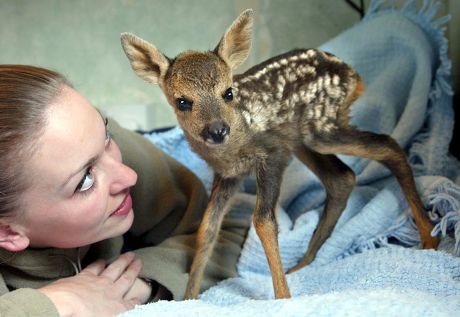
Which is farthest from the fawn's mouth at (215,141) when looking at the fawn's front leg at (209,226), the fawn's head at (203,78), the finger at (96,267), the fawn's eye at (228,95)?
the finger at (96,267)

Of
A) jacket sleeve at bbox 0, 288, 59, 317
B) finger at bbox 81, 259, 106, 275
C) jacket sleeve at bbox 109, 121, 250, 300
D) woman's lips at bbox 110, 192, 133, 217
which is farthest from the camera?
jacket sleeve at bbox 109, 121, 250, 300

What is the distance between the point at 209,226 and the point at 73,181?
35cm

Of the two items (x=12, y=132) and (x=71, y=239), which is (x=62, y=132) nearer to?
(x=12, y=132)

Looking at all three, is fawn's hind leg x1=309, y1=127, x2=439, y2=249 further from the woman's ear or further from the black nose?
the woman's ear

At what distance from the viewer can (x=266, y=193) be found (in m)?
1.23

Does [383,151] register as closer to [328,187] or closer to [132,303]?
[328,187]

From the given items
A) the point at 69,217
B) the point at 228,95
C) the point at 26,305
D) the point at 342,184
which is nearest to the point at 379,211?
the point at 342,184

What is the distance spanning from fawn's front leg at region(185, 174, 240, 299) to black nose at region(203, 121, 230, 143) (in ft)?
0.77

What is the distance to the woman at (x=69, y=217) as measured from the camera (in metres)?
1.05

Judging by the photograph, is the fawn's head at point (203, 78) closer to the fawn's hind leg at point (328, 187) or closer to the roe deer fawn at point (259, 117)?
the roe deer fawn at point (259, 117)

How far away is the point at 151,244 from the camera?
1.66m

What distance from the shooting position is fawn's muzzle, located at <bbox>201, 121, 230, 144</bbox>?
1094mm

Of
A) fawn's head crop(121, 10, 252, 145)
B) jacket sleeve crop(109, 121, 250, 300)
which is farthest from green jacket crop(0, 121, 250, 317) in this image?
fawn's head crop(121, 10, 252, 145)

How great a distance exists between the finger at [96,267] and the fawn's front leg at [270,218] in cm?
41
